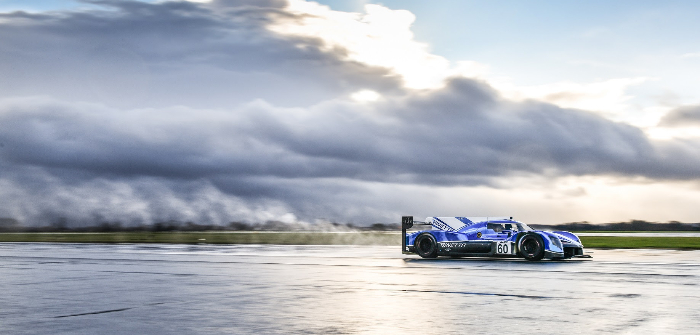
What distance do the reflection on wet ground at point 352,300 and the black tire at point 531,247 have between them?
3.37 meters

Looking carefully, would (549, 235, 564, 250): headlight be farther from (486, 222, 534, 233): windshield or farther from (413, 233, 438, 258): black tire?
(413, 233, 438, 258): black tire

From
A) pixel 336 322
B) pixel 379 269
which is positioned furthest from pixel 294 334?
→ pixel 379 269

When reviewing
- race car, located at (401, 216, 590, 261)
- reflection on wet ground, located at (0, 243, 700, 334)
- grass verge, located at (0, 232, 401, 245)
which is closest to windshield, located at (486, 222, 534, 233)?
race car, located at (401, 216, 590, 261)

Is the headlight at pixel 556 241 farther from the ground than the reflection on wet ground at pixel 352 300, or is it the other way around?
the headlight at pixel 556 241

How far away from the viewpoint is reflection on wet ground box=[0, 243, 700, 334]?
8875 mm

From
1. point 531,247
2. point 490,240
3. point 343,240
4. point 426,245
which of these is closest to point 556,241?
point 531,247

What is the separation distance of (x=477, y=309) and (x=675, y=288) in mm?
5329

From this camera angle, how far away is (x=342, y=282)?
1502 cm

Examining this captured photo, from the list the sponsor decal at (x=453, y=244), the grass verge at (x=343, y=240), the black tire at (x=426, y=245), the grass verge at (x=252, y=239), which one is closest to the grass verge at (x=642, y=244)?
the grass verge at (x=343, y=240)

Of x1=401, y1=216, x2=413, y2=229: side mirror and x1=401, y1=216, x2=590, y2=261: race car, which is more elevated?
x1=401, y1=216, x2=413, y2=229: side mirror

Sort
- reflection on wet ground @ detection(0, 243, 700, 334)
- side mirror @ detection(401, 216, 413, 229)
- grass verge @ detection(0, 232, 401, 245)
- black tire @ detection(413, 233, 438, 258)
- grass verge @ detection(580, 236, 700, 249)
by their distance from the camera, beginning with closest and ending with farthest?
1. reflection on wet ground @ detection(0, 243, 700, 334)
2. black tire @ detection(413, 233, 438, 258)
3. side mirror @ detection(401, 216, 413, 229)
4. grass verge @ detection(580, 236, 700, 249)
5. grass verge @ detection(0, 232, 401, 245)

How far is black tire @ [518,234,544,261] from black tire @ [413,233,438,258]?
10.2ft

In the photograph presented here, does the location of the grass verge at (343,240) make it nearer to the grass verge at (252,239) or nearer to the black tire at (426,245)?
the grass verge at (252,239)

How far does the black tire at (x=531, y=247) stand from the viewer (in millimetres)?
23078
